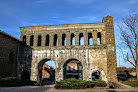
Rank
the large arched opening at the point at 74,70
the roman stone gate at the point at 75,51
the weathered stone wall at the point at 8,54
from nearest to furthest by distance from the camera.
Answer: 1. the weathered stone wall at the point at 8,54
2. the roman stone gate at the point at 75,51
3. the large arched opening at the point at 74,70

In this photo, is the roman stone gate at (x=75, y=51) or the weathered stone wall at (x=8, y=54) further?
the roman stone gate at (x=75, y=51)

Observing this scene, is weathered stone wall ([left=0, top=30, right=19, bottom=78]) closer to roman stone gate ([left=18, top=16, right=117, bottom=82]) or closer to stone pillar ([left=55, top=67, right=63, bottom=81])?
roman stone gate ([left=18, top=16, right=117, bottom=82])

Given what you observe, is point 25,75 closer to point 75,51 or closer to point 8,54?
point 8,54

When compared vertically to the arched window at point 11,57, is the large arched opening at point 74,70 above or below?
below

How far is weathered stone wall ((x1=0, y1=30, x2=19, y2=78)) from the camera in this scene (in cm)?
1814

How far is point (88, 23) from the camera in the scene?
21.8 metres

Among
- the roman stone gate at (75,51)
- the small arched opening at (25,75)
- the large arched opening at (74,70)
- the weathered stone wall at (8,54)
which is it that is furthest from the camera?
the large arched opening at (74,70)

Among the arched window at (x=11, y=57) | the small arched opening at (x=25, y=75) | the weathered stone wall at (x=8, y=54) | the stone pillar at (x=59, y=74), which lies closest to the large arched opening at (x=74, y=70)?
the small arched opening at (x=25, y=75)

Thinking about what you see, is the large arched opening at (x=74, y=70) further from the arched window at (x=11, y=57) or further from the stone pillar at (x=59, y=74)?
the arched window at (x=11, y=57)

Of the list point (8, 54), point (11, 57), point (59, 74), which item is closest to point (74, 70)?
point (59, 74)

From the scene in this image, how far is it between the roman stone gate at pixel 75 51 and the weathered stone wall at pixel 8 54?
1.26m

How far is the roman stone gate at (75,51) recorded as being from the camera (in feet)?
66.3

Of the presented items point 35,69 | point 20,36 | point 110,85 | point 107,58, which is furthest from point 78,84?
point 20,36

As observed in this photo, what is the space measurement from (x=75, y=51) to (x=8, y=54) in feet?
33.4
